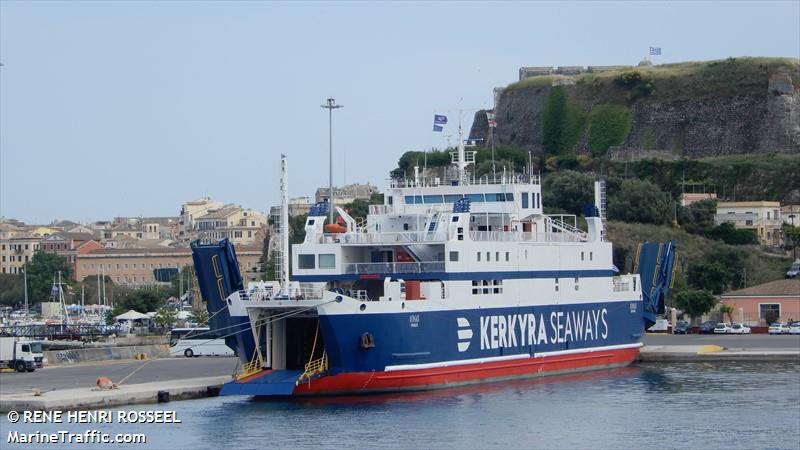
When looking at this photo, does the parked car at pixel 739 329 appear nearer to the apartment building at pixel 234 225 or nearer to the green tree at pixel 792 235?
the green tree at pixel 792 235

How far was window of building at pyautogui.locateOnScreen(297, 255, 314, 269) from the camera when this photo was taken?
134 ft

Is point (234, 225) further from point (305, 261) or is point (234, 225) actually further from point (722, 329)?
point (305, 261)

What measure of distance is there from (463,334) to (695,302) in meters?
29.9

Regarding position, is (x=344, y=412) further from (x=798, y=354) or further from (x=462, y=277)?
(x=798, y=354)

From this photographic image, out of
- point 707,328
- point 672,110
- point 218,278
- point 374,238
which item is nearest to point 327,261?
point 374,238

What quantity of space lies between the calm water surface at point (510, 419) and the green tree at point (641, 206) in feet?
147

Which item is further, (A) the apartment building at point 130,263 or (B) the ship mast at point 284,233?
(A) the apartment building at point 130,263

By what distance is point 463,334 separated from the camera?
1587 inches

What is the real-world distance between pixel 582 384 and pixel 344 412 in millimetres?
10073

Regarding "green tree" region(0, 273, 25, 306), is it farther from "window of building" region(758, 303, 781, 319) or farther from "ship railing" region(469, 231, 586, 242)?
"ship railing" region(469, 231, 586, 242)

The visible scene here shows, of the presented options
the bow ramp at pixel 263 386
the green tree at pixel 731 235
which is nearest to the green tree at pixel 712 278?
the green tree at pixel 731 235

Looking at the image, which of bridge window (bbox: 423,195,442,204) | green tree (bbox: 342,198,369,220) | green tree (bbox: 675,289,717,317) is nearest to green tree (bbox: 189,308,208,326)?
green tree (bbox: 342,198,369,220)

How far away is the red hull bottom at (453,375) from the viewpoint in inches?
1475

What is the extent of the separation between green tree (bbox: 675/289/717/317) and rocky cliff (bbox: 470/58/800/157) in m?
33.6
